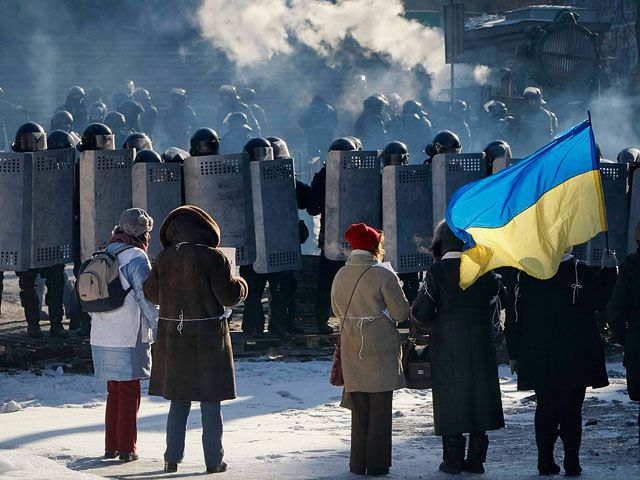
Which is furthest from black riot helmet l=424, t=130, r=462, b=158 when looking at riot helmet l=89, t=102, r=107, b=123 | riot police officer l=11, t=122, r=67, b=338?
riot helmet l=89, t=102, r=107, b=123

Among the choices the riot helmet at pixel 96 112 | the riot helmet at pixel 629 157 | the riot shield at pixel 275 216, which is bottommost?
the riot shield at pixel 275 216

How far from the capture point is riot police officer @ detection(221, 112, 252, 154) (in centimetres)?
2651

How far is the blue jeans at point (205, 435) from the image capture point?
8.63 m

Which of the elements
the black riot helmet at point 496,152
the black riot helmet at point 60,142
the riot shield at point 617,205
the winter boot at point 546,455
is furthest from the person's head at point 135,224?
the riot shield at point 617,205

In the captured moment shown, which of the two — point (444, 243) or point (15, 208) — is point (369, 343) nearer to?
point (444, 243)

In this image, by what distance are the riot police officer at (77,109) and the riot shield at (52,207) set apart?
15.9 metres

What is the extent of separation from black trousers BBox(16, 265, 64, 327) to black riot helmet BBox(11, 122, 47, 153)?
3.60 ft

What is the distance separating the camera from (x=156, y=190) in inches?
555

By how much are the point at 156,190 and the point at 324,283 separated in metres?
1.83

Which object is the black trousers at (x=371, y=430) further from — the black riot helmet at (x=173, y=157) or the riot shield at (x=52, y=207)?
the black riot helmet at (x=173, y=157)

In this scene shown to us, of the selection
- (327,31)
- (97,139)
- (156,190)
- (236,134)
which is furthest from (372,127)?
A: (327,31)

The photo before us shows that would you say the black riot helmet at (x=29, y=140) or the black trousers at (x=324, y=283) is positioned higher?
the black riot helmet at (x=29, y=140)

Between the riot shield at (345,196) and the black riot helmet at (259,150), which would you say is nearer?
the black riot helmet at (259,150)

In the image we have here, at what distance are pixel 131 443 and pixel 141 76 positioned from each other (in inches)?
1404
